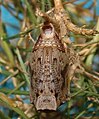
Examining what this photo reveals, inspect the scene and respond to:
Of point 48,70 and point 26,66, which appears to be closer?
point 48,70

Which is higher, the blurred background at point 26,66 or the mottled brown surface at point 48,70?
the mottled brown surface at point 48,70

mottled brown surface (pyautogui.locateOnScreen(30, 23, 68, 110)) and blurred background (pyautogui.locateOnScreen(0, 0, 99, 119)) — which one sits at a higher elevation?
mottled brown surface (pyautogui.locateOnScreen(30, 23, 68, 110))

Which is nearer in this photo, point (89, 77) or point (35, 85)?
point (35, 85)

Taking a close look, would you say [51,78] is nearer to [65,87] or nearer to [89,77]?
[65,87]

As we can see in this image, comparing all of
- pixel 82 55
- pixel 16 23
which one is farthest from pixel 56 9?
pixel 16 23

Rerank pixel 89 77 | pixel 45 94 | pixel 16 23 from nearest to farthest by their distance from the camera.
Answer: pixel 45 94
pixel 89 77
pixel 16 23

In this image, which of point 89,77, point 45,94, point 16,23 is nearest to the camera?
point 45,94

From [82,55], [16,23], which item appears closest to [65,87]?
[82,55]

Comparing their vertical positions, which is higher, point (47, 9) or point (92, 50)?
point (47, 9)

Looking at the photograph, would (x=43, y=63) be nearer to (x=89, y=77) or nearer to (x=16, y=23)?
(x=89, y=77)
